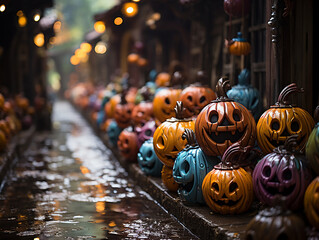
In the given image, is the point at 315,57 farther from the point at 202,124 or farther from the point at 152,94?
the point at 152,94

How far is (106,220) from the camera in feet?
24.5

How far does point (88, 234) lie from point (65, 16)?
2311 inches

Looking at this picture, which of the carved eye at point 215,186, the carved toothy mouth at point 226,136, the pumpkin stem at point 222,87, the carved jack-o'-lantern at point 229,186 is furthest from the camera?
the pumpkin stem at point 222,87

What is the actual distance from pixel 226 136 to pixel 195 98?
2304 millimetres

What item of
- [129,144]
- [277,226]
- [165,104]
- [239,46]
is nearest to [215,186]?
[277,226]

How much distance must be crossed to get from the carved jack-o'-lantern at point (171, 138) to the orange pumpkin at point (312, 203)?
10.0ft

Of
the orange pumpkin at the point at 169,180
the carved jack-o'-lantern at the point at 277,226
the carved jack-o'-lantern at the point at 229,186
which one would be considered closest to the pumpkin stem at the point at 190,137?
the orange pumpkin at the point at 169,180

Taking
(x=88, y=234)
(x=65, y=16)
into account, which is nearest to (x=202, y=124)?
(x=88, y=234)

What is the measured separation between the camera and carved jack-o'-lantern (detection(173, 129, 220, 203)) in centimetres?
708

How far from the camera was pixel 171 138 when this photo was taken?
26.5 ft

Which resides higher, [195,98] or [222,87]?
[222,87]

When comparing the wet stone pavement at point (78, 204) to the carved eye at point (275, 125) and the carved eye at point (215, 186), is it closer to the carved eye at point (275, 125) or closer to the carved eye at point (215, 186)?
the carved eye at point (215, 186)

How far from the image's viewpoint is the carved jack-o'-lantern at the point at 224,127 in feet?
22.7

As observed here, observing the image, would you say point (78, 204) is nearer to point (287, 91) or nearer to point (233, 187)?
point (233, 187)
